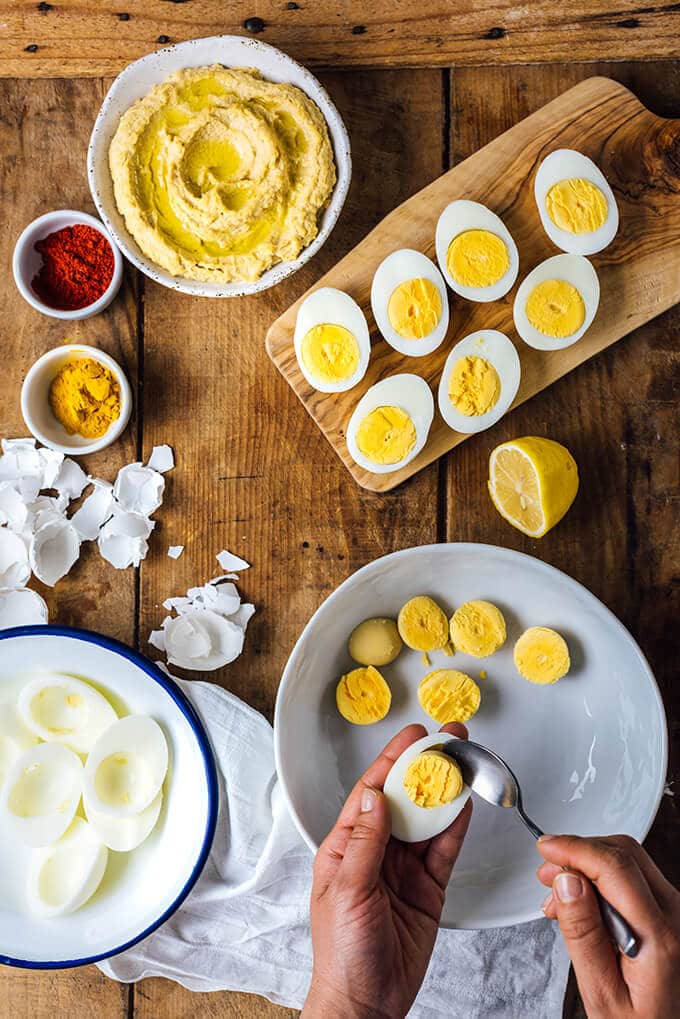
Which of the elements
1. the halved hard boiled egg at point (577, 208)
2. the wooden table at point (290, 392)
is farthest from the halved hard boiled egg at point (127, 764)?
the halved hard boiled egg at point (577, 208)

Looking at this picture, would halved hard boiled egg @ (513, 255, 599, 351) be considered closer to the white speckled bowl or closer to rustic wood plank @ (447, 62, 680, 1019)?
rustic wood plank @ (447, 62, 680, 1019)

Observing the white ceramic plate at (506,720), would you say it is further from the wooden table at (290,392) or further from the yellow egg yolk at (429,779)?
the yellow egg yolk at (429,779)

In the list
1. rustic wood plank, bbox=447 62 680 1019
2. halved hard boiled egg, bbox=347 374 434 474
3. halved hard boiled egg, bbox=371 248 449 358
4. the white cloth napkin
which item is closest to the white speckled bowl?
halved hard boiled egg, bbox=371 248 449 358

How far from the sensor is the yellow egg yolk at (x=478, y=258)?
1489 millimetres

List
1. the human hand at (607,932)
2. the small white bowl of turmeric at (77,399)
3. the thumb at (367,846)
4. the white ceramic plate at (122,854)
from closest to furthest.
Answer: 1. the human hand at (607,932)
2. the thumb at (367,846)
3. the white ceramic plate at (122,854)
4. the small white bowl of turmeric at (77,399)

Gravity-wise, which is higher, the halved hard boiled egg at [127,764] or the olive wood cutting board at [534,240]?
the olive wood cutting board at [534,240]

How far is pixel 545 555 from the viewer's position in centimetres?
158

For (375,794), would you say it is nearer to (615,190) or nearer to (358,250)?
(358,250)

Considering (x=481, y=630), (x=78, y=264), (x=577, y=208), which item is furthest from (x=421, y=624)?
(x=78, y=264)

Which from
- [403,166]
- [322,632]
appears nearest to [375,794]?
[322,632]

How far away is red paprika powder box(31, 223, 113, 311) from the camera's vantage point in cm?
156

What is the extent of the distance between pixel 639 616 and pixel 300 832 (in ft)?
2.18

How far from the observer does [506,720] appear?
154 centimetres

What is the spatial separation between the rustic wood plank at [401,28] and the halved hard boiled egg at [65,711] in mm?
1055
